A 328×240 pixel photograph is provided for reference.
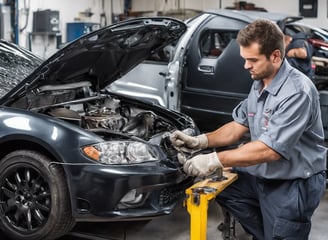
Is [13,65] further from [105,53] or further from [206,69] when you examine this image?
[206,69]

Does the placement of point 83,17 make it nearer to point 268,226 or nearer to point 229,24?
point 229,24

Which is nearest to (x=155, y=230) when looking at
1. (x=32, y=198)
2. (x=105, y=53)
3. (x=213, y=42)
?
(x=32, y=198)

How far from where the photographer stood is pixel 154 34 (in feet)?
11.7

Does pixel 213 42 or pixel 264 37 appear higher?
pixel 264 37

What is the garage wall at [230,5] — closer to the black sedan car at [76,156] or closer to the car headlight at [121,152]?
the black sedan car at [76,156]

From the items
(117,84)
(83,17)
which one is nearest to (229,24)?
(117,84)

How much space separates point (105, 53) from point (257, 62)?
1.44 meters

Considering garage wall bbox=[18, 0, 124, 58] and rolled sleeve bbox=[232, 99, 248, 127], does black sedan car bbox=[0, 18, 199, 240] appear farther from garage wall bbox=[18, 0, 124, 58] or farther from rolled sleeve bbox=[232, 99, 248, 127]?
garage wall bbox=[18, 0, 124, 58]

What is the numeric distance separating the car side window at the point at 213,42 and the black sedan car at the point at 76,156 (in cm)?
160

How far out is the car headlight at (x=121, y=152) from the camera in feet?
9.46

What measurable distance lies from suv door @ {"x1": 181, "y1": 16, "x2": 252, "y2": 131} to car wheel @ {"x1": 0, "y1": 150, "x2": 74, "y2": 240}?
7.98ft

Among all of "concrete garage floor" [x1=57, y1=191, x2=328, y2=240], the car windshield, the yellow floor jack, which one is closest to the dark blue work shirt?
the yellow floor jack

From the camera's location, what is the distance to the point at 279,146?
2.41 m

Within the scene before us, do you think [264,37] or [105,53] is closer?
[264,37]
